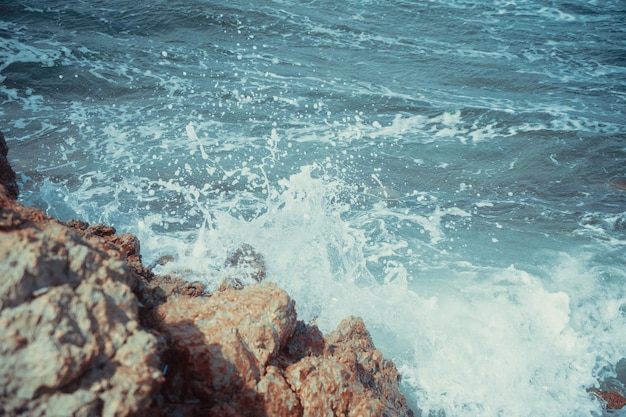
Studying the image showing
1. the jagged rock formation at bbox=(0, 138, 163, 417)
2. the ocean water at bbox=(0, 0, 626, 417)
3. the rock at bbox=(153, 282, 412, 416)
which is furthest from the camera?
the ocean water at bbox=(0, 0, 626, 417)

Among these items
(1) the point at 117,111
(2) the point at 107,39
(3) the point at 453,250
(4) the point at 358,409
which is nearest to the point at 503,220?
(3) the point at 453,250

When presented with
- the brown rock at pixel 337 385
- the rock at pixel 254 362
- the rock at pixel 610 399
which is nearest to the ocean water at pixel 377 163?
the rock at pixel 610 399

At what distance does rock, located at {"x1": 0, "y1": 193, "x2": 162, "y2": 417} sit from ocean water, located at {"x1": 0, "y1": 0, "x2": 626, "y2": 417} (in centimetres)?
284

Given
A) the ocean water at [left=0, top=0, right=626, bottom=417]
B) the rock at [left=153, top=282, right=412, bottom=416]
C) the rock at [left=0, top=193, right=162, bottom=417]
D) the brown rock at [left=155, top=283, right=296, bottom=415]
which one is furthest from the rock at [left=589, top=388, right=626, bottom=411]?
the rock at [left=0, top=193, right=162, bottom=417]

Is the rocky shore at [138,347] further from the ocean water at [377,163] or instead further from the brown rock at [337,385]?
the ocean water at [377,163]

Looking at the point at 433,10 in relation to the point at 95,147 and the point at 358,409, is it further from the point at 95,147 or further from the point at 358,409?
the point at 358,409

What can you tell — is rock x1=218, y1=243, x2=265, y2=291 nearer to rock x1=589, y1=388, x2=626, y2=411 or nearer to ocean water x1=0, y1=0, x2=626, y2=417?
ocean water x1=0, y1=0, x2=626, y2=417

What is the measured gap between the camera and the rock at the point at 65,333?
1.46 meters

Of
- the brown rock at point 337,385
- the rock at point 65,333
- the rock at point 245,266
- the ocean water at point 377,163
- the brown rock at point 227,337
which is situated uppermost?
the rock at point 65,333

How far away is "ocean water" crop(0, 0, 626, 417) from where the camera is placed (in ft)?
18.1

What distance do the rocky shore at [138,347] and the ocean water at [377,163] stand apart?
207cm

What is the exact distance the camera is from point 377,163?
9.17 m

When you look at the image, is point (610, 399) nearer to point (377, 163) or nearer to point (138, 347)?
point (138, 347)

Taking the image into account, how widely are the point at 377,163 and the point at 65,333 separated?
7973 millimetres
